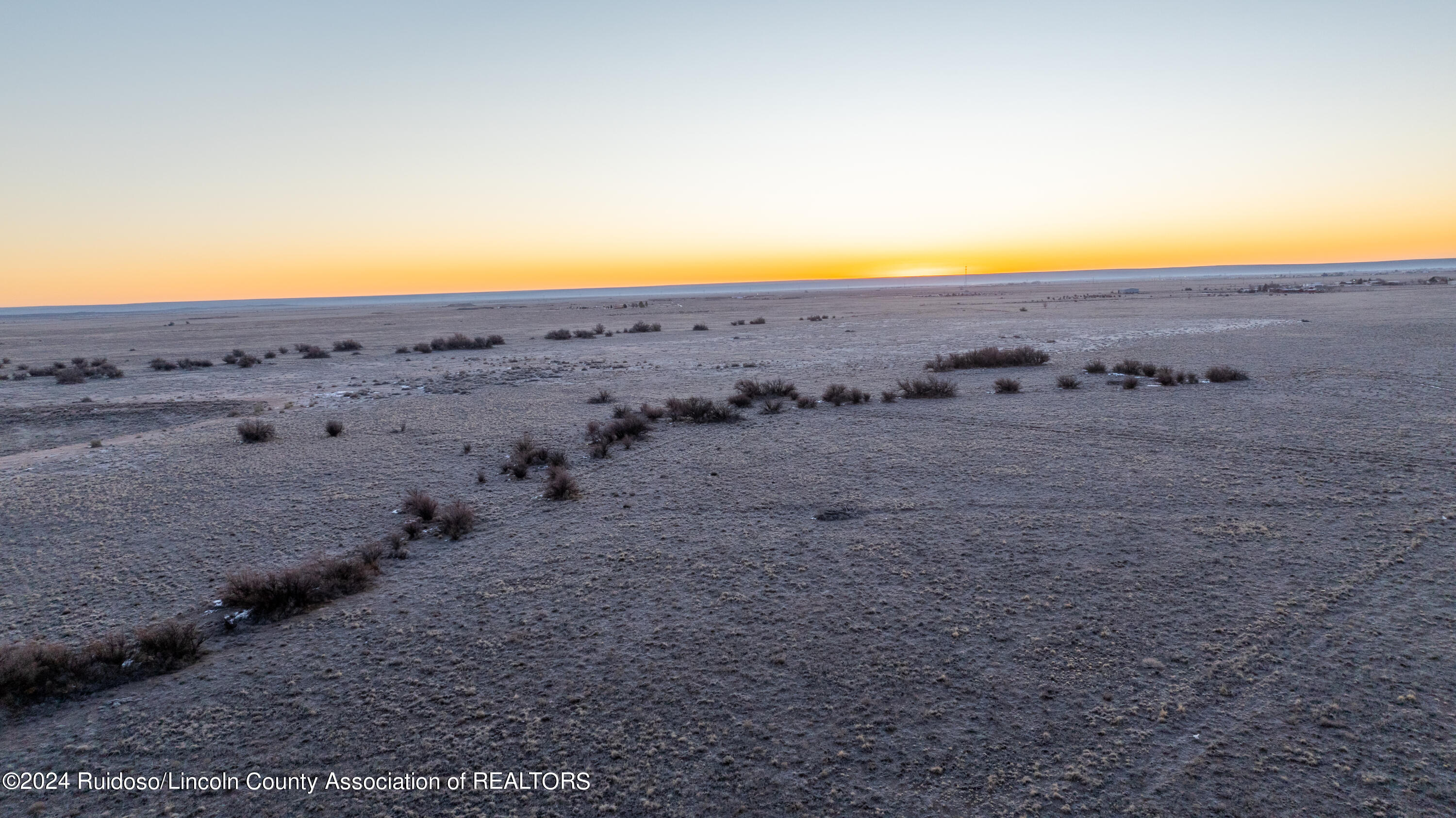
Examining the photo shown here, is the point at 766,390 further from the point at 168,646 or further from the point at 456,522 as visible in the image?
the point at 168,646

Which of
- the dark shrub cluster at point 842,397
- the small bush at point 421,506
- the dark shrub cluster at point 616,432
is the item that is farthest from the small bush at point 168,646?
the dark shrub cluster at point 842,397

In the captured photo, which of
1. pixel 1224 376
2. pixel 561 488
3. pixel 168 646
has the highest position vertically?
pixel 1224 376

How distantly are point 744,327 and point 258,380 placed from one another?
2746 centimetres

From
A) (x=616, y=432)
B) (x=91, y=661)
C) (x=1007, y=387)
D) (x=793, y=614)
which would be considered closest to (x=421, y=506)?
(x=91, y=661)

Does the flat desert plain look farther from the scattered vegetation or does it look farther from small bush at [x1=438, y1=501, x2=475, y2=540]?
the scattered vegetation

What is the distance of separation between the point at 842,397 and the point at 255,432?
11.4 meters

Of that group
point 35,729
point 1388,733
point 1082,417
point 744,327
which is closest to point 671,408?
point 1082,417

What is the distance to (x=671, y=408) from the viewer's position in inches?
593

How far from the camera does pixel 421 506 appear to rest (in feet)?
28.7

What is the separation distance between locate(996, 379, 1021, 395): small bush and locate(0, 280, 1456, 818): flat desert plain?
2038 mm

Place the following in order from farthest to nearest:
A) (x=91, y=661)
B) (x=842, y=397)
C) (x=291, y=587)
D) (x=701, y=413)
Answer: (x=842, y=397), (x=701, y=413), (x=291, y=587), (x=91, y=661)

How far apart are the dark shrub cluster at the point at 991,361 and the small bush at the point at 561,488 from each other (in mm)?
14562

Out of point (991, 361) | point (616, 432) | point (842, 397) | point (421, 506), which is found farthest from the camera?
point (991, 361)

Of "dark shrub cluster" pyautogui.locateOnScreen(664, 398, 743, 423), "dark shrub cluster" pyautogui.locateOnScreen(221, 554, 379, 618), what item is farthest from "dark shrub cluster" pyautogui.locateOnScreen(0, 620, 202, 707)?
"dark shrub cluster" pyautogui.locateOnScreen(664, 398, 743, 423)
